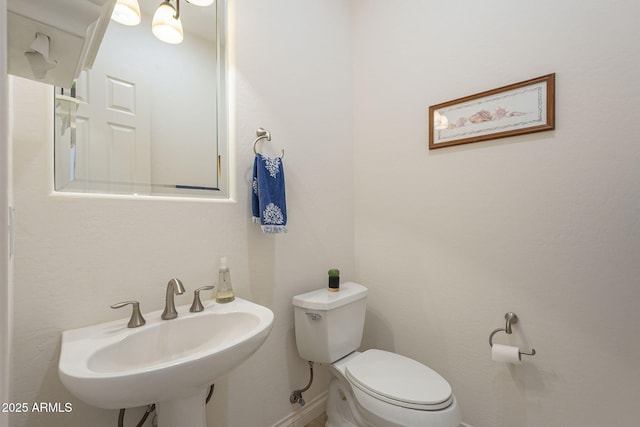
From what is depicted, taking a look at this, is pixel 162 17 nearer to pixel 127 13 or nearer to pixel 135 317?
pixel 127 13

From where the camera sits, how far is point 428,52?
146 cm

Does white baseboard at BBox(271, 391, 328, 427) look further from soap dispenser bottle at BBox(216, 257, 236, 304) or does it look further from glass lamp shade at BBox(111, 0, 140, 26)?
glass lamp shade at BBox(111, 0, 140, 26)

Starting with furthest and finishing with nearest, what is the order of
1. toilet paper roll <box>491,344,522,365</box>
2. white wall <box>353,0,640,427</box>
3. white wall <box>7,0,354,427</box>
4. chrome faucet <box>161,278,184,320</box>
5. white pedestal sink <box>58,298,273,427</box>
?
toilet paper roll <box>491,344,522,365</box> < white wall <box>353,0,640,427</box> < chrome faucet <box>161,278,184,320</box> < white wall <box>7,0,354,427</box> < white pedestal sink <box>58,298,273,427</box>

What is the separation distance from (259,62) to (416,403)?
1554 mm

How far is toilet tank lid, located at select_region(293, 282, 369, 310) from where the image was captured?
4.13 ft

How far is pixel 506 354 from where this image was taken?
3.68ft

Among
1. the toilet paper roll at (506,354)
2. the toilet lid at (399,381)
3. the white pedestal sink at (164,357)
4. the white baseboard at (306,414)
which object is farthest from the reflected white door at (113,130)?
the toilet paper roll at (506,354)

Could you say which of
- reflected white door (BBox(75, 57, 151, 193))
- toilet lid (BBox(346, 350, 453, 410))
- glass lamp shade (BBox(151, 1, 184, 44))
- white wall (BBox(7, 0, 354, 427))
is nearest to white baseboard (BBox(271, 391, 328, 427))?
white wall (BBox(7, 0, 354, 427))

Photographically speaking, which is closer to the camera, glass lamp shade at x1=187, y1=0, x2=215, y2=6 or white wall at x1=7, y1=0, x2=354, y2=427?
white wall at x1=7, y1=0, x2=354, y2=427

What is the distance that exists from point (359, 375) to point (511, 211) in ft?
3.18

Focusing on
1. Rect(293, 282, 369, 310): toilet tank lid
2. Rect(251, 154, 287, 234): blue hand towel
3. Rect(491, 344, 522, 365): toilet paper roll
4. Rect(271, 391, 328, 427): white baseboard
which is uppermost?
Rect(251, 154, 287, 234): blue hand towel

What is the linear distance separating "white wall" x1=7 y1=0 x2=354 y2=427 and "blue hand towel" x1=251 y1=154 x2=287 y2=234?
0.06 metres

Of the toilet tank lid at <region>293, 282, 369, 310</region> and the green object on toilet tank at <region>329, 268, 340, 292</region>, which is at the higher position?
the green object on toilet tank at <region>329, 268, 340, 292</region>

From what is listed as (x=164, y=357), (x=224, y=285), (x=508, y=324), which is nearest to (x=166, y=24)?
(x=224, y=285)
